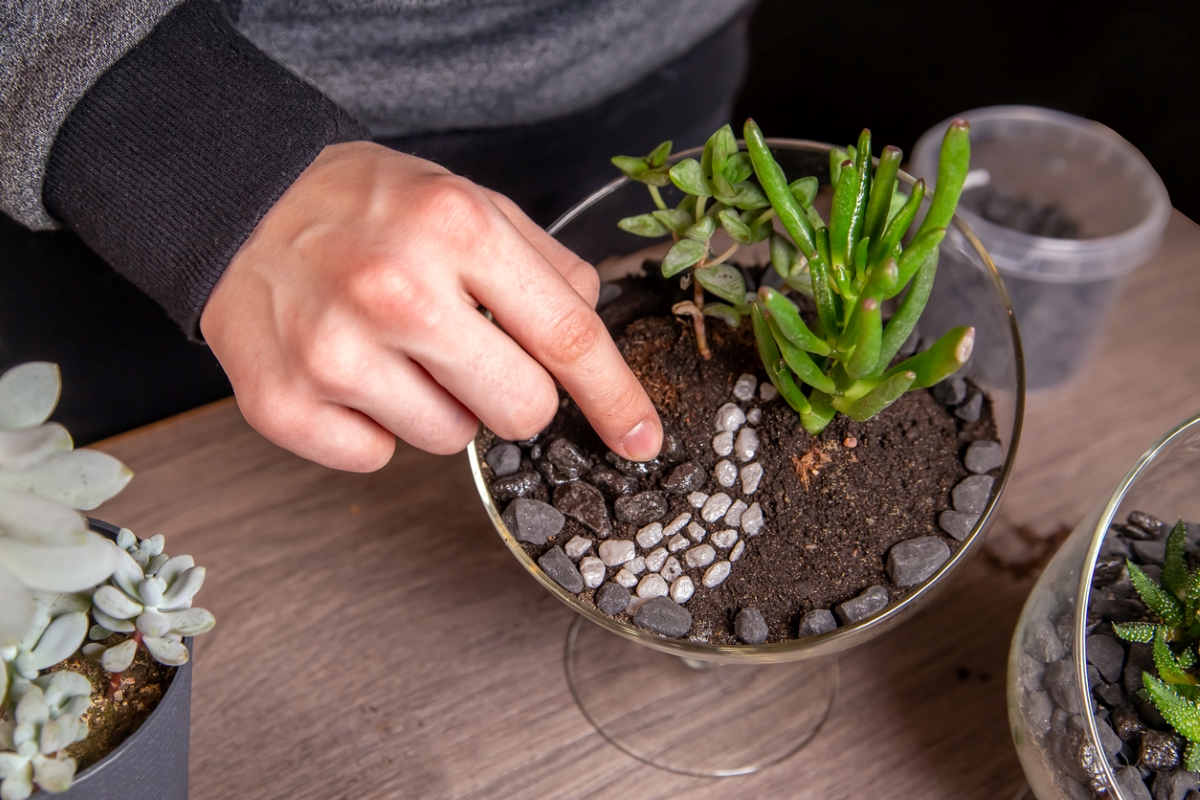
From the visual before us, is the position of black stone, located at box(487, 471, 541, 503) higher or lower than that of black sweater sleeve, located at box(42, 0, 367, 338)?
lower

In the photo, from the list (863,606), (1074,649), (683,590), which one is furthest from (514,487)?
(1074,649)

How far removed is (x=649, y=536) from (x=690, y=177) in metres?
0.22

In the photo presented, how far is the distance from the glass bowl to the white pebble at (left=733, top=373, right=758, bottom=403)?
0.16 meters

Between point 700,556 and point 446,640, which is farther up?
point 700,556

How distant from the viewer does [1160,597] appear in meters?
0.51

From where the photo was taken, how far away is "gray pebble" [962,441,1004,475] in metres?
0.57

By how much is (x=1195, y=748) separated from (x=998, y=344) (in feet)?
0.87

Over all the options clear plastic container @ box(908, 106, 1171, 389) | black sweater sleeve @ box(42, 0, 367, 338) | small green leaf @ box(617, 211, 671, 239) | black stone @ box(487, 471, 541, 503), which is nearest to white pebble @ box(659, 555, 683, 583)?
black stone @ box(487, 471, 541, 503)

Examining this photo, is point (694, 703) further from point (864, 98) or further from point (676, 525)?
point (864, 98)

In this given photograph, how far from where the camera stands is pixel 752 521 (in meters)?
0.55

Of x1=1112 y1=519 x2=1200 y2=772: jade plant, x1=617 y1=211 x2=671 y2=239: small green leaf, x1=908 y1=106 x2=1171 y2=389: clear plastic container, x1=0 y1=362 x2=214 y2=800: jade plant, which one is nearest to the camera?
x1=0 y1=362 x2=214 y2=800: jade plant

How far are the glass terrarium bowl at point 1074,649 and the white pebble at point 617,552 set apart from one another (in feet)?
0.82

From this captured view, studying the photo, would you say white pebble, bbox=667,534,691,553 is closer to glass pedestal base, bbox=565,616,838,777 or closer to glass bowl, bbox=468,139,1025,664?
glass bowl, bbox=468,139,1025,664

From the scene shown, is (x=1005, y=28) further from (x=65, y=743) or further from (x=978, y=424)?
(x=65, y=743)
